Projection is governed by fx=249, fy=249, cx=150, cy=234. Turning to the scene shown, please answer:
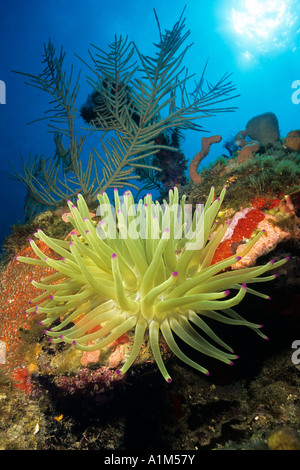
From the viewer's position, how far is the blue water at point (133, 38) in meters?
42.2

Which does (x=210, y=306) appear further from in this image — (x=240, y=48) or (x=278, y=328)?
(x=240, y=48)

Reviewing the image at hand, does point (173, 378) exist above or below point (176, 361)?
below

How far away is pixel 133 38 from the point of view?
50.0 m

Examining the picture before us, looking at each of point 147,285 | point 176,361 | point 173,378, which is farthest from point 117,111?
point 173,378

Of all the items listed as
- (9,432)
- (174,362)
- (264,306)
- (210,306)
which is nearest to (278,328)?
(264,306)

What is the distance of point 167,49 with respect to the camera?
4.48m

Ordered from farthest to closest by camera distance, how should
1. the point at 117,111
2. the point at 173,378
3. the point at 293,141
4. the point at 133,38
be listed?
the point at 133,38 → the point at 293,141 → the point at 117,111 → the point at 173,378

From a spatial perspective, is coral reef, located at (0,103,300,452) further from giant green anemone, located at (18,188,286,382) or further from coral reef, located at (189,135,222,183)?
coral reef, located at (189,135,222,183)

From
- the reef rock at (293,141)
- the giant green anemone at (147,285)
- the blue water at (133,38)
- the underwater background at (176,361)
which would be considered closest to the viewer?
the giant green anemone at (147,285)

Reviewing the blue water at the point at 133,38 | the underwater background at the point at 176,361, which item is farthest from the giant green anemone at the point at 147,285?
the blue water at the point at 133,38

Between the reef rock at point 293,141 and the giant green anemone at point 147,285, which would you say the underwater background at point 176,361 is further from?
the reef rock at point 293,141

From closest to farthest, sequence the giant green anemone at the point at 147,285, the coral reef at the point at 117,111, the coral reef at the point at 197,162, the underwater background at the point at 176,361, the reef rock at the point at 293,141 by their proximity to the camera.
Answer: the giant green anemone at the point at 147,285 < the underwater background at the point at 176,361 < the coral reef at the point at 117,111 < the reef rock at the point at 293,141 < the coral reef at the point at 197,162

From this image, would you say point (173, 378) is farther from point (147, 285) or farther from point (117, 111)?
point (117, 111)

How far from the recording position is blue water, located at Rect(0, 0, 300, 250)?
138 feet
